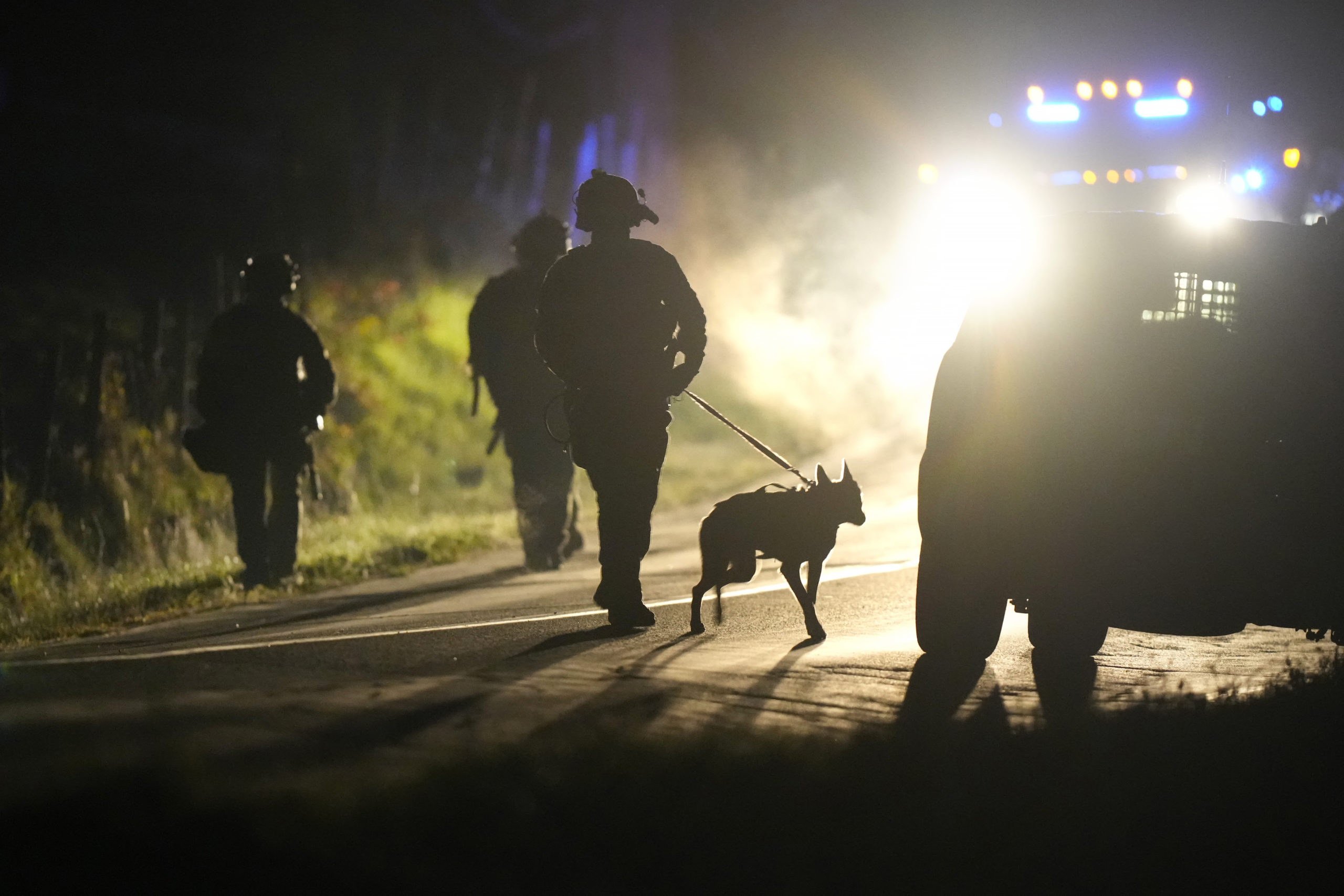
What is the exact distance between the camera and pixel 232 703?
17.0 feet

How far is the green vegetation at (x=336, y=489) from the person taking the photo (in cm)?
992

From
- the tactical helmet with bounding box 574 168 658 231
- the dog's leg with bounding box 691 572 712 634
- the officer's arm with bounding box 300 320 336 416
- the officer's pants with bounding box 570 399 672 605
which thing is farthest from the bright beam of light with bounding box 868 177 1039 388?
the dog's leg with bounding box 691 572 712 634

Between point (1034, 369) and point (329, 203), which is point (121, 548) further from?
point (329, 203)

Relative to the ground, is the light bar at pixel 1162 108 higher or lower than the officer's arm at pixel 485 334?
higher

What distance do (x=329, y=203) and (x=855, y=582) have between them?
12.8 metres

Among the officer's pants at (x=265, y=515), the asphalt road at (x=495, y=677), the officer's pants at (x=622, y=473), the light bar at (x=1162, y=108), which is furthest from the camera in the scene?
the light bar at (x=1162, y=108)

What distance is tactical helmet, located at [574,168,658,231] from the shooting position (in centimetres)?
782

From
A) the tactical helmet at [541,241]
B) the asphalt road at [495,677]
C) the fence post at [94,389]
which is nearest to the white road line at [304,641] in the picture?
the asphalt road at [495,677]

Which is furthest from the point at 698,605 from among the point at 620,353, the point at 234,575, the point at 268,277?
the point at 268,277

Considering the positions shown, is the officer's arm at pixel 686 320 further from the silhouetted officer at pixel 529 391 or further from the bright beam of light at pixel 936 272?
the bright beam of light at pixel 936 272

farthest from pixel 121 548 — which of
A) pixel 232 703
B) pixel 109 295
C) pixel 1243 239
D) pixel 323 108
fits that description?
pixel 323 108

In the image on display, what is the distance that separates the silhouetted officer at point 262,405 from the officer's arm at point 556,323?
297cm

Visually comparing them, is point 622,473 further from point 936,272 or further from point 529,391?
point 936,272

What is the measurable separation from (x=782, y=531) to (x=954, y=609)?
135 cm
